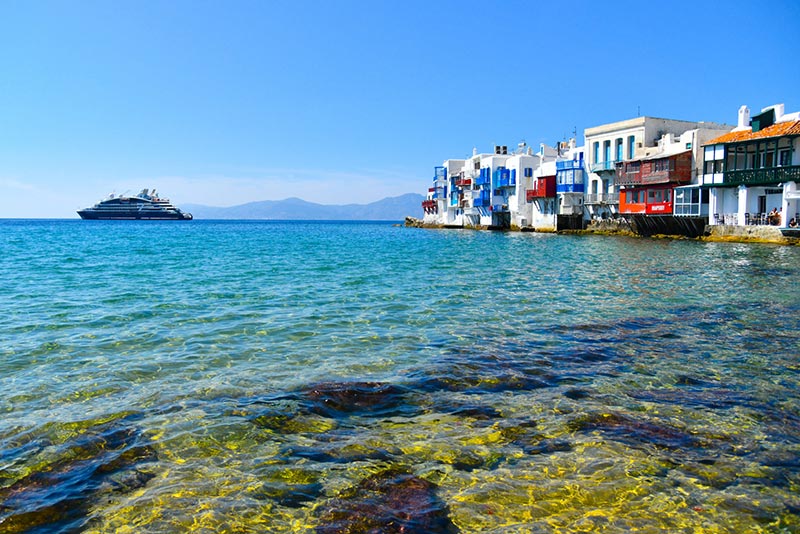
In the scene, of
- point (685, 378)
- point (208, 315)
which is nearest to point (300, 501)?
point (685, 378)

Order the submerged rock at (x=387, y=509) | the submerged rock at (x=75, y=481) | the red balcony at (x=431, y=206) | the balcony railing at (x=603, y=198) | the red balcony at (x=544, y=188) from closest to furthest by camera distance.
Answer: the submerged rock at (x=387, y=509), the submerged rock at (x=75, y=481), the balcony railing at (x=603, y=198), the red balcony at (x=544, y=188), the red balcony at (x=431, y=206)

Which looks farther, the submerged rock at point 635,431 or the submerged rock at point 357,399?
the submerged rock at point 357,399

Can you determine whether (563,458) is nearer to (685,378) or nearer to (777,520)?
(777,520)

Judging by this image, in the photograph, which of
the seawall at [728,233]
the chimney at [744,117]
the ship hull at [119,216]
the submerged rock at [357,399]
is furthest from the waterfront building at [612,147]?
the ship hull at [119,216]

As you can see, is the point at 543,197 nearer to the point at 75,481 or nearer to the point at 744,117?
the point at 744,117

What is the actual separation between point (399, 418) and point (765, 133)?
5356cm

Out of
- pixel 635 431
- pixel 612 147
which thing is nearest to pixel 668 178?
pixel 612 147

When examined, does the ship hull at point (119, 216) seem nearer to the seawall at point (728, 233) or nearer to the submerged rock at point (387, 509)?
the seawall at point (728, 233)

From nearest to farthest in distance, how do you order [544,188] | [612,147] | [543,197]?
[612,147] → [544,188] → [543,197]

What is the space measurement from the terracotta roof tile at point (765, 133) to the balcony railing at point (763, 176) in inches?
113

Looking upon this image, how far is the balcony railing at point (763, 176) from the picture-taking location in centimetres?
4588

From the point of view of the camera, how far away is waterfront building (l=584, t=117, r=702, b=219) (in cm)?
6594

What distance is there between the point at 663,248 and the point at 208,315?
40.2 m

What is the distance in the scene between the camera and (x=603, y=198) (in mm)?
71812
